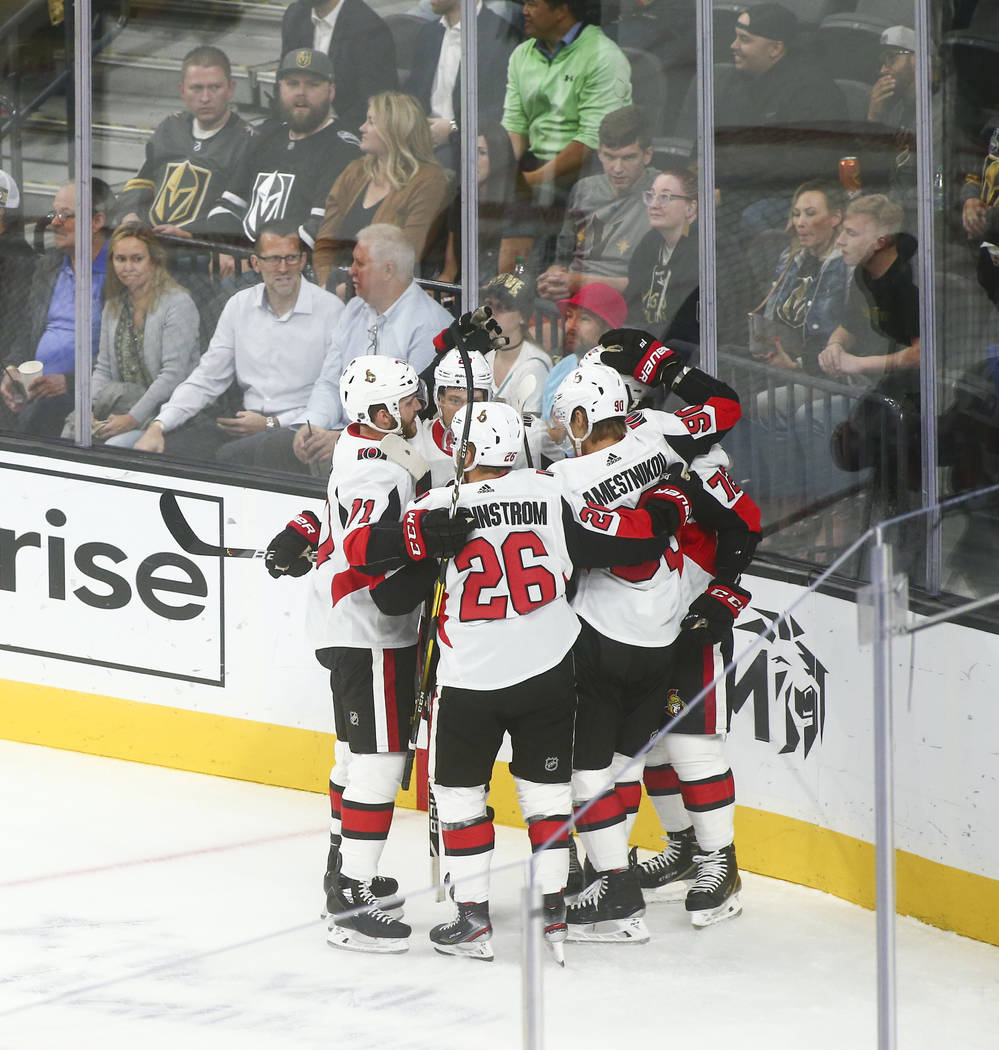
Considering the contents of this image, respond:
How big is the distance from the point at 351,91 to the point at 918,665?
310 centimetres

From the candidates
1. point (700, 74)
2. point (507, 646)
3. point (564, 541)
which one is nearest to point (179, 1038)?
point (507, 646)

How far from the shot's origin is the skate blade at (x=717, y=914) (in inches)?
149

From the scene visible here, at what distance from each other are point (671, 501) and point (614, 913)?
93 centimetres

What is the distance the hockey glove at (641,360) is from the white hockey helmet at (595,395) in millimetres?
153

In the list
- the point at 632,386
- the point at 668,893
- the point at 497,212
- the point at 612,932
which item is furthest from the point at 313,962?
the point at 497,212

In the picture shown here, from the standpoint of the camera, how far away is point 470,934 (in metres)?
3.55

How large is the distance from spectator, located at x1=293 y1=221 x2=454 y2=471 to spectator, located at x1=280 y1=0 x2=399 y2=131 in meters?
0.40

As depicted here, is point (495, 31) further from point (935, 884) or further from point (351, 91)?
point (935, 884)

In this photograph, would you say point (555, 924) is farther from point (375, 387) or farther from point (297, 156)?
point (297, 156)

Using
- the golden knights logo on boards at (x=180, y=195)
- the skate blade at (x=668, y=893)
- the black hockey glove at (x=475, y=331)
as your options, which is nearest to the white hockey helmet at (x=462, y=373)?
the black hockey glove at (x=475, y=331)

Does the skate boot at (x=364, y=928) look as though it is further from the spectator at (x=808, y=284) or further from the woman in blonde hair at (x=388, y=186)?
the woman in blonde hair at (x=388, y=186)

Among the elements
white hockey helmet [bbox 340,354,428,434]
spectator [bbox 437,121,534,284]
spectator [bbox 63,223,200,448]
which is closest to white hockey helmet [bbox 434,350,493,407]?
white hockey helmet [bbox 340,354,428,434]

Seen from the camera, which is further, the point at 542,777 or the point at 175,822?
the point at 175,822

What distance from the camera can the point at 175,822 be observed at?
470 centimetres
